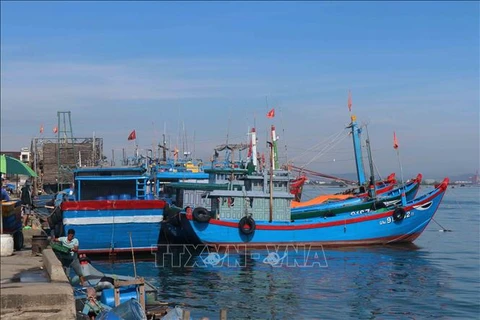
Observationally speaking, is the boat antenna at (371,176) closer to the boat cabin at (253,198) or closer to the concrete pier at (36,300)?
the boat cabin at (253,198)

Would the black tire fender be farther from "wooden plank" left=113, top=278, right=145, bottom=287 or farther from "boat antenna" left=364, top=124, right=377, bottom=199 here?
"boat antenna" left=364, top=124, right=377, bottom=199

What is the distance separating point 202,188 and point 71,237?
47.2ft

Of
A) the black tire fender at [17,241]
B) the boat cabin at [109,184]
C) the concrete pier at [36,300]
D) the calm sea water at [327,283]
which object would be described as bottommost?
the calm sea water at [327,283]

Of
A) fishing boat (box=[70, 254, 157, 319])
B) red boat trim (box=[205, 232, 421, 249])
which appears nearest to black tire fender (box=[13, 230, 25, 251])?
fishing boat (box=[70, 254, 157, 319])

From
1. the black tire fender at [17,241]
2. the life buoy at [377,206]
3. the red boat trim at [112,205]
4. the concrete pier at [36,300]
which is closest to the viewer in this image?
the concrete pier at [36,300]

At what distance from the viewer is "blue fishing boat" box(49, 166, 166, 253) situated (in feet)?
72.3

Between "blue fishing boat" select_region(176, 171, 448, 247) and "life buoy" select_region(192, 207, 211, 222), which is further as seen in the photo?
"blue fishing boat" select_region(176, 171, 448, 247)

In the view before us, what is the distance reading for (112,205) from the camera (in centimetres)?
2217

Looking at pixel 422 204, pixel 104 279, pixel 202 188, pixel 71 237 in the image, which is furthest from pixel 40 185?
pixel 104 279

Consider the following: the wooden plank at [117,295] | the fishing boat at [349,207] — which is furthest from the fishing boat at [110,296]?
the fishing boat at [349,207]

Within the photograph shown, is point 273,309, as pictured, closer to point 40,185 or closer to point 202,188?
point 202,188

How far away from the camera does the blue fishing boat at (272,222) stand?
2702 cm

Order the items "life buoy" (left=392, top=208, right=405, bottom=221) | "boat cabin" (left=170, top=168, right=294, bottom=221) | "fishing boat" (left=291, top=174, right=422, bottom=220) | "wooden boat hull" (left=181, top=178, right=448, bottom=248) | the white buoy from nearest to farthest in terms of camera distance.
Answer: the white buoy → "wooden boat hull" (left=181, top=178, right=448, bottom=248) → "boat cabin" (left=170, top=168, right=294, bottom=221) → "life buoy" (left=392, top=208, right=405, bottom=221) → "fishing boat" (left=291, top=174, right=422, bottom=220)

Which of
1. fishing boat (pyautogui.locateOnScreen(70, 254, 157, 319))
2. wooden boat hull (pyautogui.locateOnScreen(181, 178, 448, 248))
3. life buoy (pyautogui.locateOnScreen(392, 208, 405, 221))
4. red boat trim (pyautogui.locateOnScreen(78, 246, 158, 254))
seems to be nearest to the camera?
fishing boat (pyautogui.locateOnScreen(70, 254, 157, 319))
